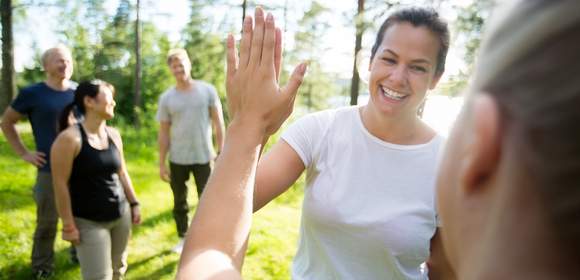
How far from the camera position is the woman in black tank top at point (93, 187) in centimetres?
301

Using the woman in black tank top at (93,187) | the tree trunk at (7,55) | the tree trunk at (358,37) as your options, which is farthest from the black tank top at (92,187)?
the tree trunk at (7,55)

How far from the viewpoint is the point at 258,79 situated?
92 cm

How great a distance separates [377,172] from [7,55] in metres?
13.1

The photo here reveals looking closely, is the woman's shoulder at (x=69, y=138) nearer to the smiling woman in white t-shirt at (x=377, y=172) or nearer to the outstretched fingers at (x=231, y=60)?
the smiling woman in white t-shirt at (x=377, y=172)

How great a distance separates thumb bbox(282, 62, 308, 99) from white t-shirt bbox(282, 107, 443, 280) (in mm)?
780

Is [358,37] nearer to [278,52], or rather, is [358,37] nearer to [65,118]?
[65,118]

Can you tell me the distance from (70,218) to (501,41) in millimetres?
3143

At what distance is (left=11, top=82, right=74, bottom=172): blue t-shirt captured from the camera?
4.06 metres

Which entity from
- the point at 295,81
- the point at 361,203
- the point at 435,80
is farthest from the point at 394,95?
the point at 295,81

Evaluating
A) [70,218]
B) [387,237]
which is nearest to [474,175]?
[387,237]

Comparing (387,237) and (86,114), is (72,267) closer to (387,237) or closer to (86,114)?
(86,114)

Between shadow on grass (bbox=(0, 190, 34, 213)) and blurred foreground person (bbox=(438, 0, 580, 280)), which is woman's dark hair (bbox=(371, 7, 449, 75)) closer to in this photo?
blurred foreground person (bbox=(438, 0, 580, 280))

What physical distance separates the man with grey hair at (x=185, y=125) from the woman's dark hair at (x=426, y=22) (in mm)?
3358

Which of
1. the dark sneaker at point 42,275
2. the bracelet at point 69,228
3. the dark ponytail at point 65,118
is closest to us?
the bracelet at point 69,228
